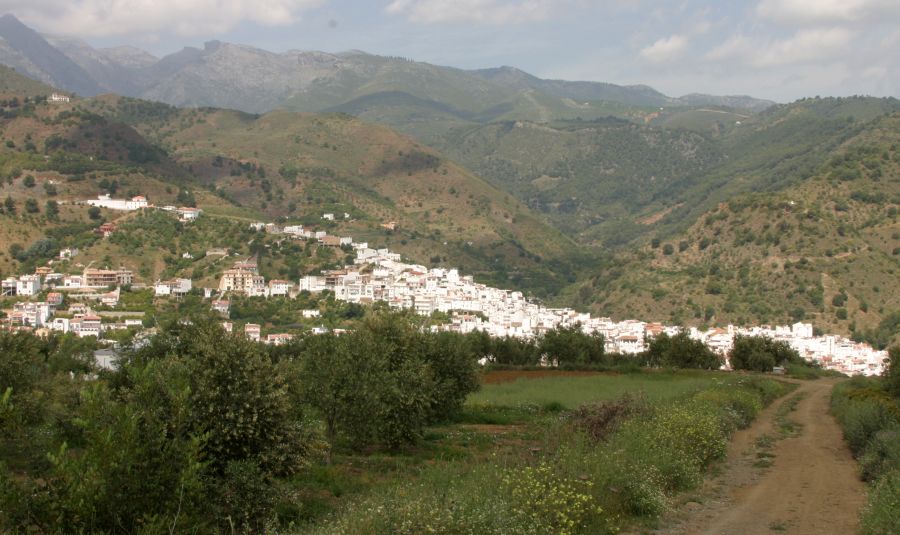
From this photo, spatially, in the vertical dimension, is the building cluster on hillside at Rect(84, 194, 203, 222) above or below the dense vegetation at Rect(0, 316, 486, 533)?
above

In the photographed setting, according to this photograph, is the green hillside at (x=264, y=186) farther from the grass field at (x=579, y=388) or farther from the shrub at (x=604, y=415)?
the shrub at (x=604, y=415)

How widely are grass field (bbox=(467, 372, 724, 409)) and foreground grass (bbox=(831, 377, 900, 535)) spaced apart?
8.13 m

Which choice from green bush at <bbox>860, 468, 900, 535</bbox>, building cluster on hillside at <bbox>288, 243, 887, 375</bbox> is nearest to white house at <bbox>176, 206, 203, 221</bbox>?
building cluster on hillside at <bbox>288, 243, 887, 375</bbox>

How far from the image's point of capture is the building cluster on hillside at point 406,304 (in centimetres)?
6662

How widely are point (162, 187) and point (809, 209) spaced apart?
83.9m

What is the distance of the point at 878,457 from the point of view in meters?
15.9

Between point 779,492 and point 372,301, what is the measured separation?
72372 mm

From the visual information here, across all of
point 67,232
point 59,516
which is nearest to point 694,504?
point 59,516

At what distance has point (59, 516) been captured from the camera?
26.2 feet

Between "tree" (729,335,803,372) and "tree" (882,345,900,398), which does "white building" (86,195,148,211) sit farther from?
"tree" (882,345,900,398)

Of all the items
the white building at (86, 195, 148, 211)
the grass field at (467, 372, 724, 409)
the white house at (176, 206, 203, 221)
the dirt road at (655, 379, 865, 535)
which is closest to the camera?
the dirt road at (655, 379, 865, 535)

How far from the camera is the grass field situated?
31.6 meters

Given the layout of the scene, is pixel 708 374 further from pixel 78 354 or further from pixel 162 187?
pixel 162 187

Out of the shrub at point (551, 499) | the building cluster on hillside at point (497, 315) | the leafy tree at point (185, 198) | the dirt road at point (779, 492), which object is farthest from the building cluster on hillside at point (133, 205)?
the shrub at point (551, 499)
